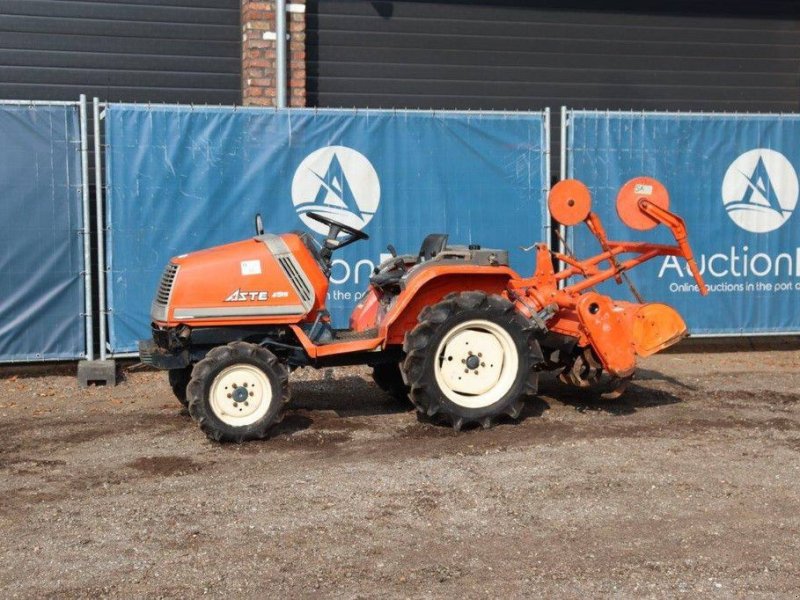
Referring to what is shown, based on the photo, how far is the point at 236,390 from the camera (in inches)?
277

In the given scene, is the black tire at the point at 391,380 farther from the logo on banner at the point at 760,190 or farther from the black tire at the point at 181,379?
the logo on banner at the point at 760,190

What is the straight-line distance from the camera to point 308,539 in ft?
16.7

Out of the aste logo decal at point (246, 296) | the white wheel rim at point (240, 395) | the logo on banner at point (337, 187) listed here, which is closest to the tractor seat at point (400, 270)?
the aste logo decal at point (246, 296)

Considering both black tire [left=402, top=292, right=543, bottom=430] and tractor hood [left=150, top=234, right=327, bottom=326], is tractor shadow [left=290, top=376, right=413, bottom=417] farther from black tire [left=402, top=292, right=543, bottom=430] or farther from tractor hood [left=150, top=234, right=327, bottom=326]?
tractor hood [left=150, top=234, right=327, bottom=326]

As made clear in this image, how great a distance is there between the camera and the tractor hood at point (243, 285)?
7129mm

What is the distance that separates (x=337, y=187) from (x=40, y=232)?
→ 9.07 feet

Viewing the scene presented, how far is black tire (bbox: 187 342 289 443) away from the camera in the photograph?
6.94m

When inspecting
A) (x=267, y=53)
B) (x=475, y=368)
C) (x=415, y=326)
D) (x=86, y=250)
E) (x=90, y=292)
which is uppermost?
(x=267, y=53)

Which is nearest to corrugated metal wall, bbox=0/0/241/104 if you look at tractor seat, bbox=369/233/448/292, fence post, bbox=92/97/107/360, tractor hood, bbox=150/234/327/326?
fence post, bbox=92/97/107/360

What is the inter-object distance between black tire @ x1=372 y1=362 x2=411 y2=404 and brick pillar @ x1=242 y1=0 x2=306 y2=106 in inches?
187

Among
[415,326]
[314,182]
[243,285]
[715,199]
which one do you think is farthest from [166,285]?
[715,199]

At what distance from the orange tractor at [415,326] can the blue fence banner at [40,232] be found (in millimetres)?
2250

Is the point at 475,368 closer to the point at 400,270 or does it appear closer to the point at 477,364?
the point at 477,364

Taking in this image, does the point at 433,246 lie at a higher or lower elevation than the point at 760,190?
lower
